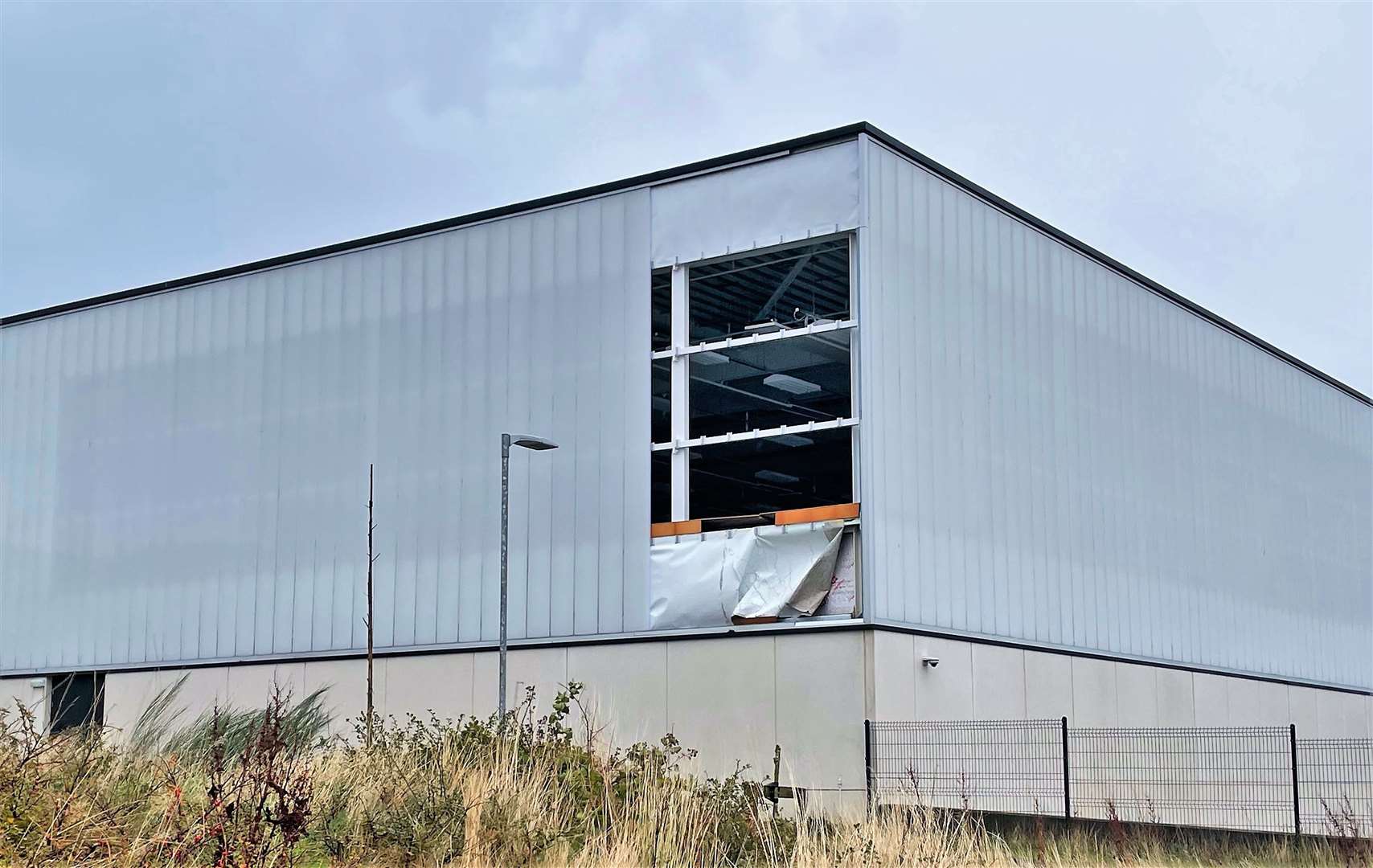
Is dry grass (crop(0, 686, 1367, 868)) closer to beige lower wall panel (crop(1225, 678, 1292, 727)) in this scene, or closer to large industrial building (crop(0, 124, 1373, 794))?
large industrial building (crop(0, 124, 1373, 794))

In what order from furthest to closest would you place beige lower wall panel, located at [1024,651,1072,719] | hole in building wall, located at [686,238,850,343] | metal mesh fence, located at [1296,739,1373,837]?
metal mesh fence, located at [1296,739,1373,837] → hole in building wall, located at [686,238,850,343] → beige lower wall panel, located at [1024,651,1072,719]

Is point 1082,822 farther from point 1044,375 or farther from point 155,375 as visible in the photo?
point 155,375

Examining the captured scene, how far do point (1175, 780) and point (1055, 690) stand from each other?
100 inches

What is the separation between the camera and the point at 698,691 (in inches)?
1000

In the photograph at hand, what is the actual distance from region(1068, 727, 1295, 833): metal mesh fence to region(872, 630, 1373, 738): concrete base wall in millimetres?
684

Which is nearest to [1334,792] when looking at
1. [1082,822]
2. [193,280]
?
[1082,822]

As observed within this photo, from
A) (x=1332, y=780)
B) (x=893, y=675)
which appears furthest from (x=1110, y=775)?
(x=1332, y=780)

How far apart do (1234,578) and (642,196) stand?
605 inches

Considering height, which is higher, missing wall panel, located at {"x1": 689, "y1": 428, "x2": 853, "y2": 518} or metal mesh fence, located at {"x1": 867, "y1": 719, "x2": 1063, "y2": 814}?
missing wall panel, located at {"x1": 689, "y1": 428, "x2": 853, "y2": 518}

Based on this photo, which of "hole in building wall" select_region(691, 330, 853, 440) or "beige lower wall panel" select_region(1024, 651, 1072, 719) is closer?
"beige lower wall panel" select_region(1024, 651, 1072, 719)

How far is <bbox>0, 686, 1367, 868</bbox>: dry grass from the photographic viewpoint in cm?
1183

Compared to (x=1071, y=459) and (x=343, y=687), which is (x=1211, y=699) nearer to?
(x=1071, y=459)

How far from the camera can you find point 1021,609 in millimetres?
27156

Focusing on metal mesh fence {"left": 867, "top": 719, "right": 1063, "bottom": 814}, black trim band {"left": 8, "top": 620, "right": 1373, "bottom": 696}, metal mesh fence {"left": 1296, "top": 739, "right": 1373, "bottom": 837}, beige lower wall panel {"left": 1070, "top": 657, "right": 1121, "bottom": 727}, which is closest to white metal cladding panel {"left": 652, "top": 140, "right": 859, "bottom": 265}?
black trim band {"left": 8, "top": 620, "right": 1373, "bottom": 696}
